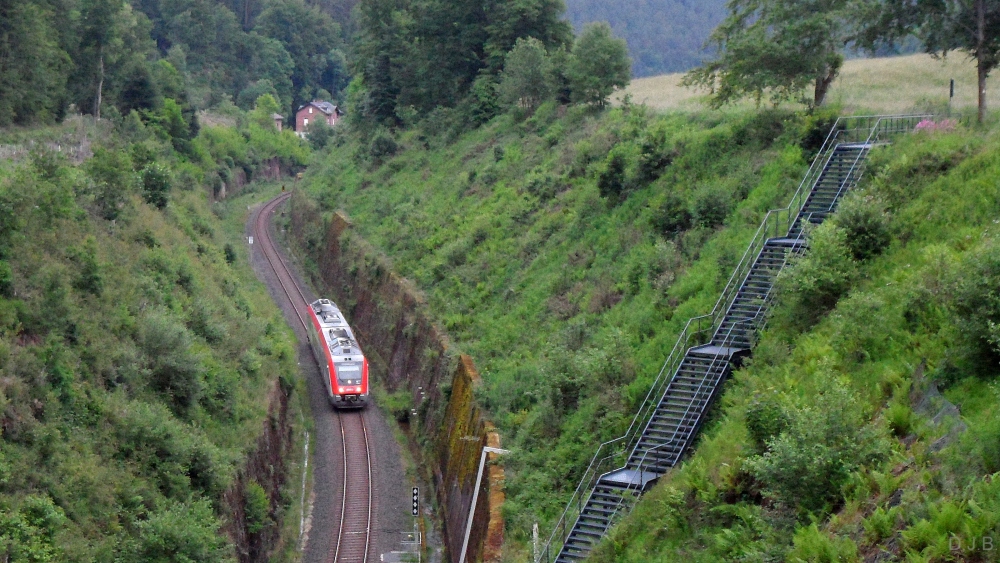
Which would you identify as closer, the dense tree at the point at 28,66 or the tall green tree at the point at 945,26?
the tall green tree at the point at 945,26

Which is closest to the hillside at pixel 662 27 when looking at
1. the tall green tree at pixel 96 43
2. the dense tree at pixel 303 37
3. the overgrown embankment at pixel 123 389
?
the dense tree at pixel 303 37

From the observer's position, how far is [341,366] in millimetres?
34281

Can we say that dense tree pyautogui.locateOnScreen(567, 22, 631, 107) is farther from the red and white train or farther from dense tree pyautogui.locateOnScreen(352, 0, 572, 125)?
the red and white train

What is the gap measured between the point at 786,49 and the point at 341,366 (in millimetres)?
19608

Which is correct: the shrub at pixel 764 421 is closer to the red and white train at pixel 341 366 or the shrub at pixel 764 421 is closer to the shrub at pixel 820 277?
the shrub at pixel 820 277

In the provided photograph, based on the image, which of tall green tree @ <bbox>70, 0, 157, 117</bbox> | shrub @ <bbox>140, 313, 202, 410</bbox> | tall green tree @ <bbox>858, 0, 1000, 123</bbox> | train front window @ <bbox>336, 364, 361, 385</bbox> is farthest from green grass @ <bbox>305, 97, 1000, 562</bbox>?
tall green tree @ <bbox>70, 0, 157, 117</bbox>

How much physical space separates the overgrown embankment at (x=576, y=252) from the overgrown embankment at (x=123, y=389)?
725cm

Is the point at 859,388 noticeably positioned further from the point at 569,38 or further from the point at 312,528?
the point at 569,38

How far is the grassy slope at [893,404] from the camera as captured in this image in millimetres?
11062

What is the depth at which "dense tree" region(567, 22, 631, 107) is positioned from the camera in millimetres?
40094

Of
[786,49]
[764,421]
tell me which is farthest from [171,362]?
[786,49]

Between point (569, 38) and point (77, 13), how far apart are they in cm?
2846

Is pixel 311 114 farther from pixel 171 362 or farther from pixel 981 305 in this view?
pixel 981 305

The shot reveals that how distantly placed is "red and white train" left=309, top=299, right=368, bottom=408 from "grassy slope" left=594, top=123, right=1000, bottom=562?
19495 millimetres
